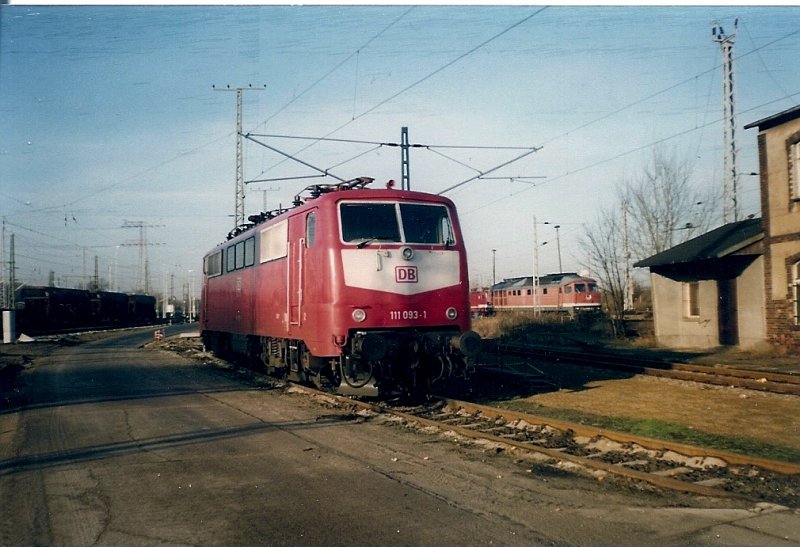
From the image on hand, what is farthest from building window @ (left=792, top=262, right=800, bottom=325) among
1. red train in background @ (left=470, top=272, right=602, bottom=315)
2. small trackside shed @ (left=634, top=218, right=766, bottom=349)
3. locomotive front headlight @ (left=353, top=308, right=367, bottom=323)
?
red train in background @ (left=470, top=272, right=602, bottom=315)

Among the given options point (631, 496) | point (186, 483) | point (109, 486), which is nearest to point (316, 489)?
point (186, 483)

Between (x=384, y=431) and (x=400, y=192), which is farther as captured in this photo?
(x=400, y=192)

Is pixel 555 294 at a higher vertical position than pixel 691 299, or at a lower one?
higher

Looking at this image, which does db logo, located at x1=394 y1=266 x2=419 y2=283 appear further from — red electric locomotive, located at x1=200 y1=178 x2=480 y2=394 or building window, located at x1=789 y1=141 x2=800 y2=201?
building window, located at x1=789 y1=141 x2=800 y2=201

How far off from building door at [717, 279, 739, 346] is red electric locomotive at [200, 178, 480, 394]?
13.4 meters

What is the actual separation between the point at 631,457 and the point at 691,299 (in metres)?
17.9

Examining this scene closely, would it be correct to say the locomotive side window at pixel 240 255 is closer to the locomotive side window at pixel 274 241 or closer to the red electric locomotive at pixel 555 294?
the locomotive side window at pixel 274 241

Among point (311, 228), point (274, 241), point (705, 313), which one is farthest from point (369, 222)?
point (705, 313)

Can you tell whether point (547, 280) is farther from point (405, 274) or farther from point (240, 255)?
point (405, 274)

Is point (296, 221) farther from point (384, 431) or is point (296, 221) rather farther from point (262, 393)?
point (384, 431)

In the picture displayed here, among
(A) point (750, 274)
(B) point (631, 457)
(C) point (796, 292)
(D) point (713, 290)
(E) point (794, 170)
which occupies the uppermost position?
(E) point (794, 170)

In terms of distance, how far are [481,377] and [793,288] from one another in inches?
408

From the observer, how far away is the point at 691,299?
2344 centimetres

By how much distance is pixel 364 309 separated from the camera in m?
10.6
